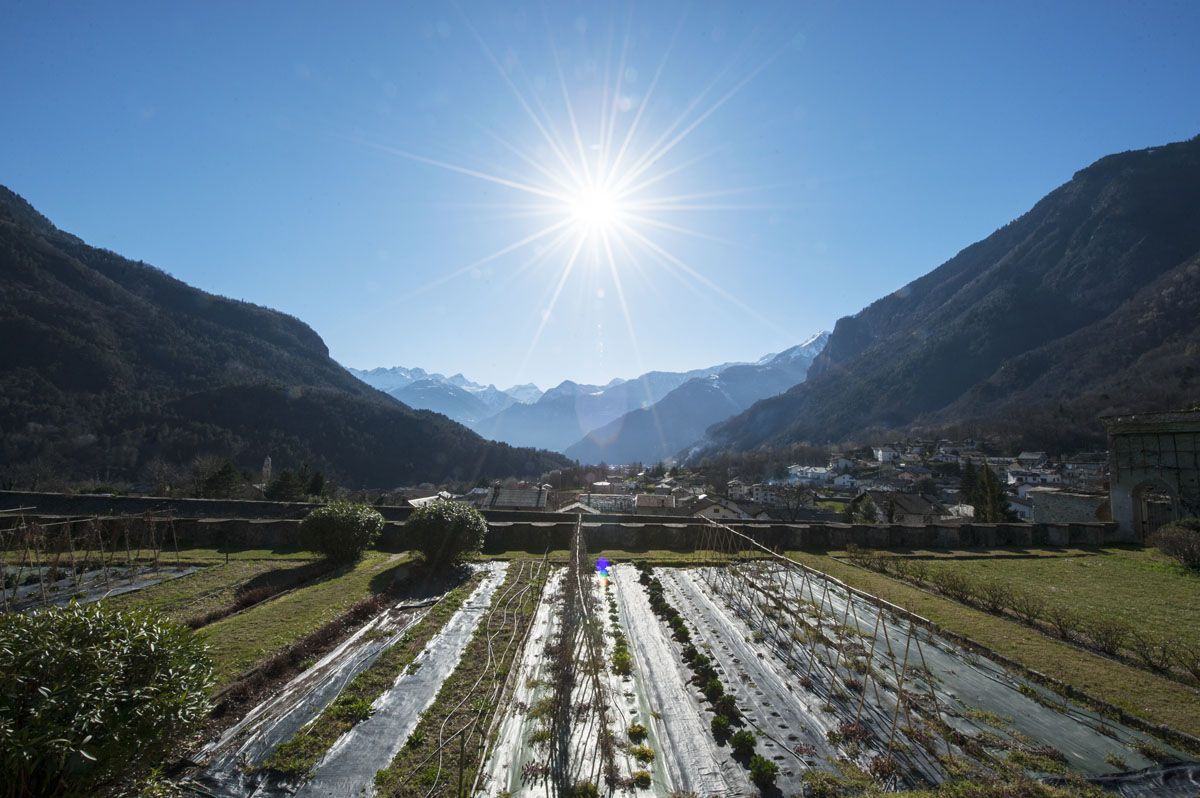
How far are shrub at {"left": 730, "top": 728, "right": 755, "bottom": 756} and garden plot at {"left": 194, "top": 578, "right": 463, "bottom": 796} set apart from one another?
18.7ft

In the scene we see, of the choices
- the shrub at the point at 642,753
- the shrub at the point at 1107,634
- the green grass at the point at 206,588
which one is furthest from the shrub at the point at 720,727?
the green grass at the point at 206,588

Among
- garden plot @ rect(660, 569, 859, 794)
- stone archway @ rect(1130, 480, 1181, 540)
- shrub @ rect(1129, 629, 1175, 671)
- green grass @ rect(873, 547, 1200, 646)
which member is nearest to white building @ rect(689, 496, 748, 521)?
stone archway @ rect(1130, 480, 1181, 540)

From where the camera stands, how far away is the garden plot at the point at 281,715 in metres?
6.07

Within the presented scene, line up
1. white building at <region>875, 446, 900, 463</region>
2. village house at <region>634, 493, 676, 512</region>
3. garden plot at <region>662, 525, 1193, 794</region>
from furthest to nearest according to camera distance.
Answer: white building at <region>875, 446, 900, 463</region> → village house at <region>634, 493, 676, 512</region> → garden plot at <region>662, 525, 1193, 794</region>

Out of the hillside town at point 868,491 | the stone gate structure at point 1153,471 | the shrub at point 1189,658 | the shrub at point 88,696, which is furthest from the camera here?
the hillside town at point 868,491

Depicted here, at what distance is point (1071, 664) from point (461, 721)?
1121 cm

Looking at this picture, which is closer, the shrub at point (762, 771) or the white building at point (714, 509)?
the shrub at point (762, 771)

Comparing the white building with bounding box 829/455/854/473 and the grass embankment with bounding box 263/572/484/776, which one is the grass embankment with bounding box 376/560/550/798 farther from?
the white building with bounding box 829/455/854/473

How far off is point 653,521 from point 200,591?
57.2 ft

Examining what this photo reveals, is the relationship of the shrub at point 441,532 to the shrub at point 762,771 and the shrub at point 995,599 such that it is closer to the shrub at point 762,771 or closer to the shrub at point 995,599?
the shrub at point 762,771

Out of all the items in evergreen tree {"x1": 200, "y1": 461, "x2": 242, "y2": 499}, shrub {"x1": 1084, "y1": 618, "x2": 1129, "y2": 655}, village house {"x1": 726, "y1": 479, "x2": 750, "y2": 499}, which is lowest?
village house {"x1": 726, "y1": 479, "x2": 750, "y2": 499}

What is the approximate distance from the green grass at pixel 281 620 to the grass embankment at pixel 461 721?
338cm

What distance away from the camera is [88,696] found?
16.1ft

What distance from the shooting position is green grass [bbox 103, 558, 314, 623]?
Answer: 1259cm
